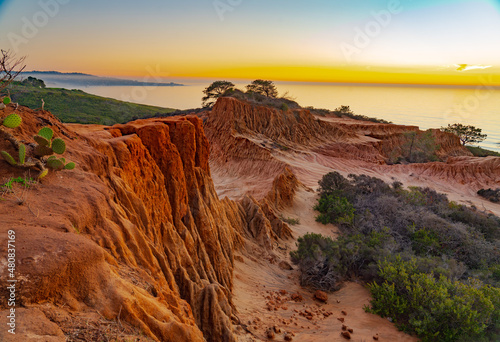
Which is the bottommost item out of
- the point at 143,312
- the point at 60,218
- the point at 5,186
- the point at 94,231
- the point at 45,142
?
the point at 143,312

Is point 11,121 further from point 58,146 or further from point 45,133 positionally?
point 58,146

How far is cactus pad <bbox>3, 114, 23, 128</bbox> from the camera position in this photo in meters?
4.93

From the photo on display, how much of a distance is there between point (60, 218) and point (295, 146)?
31.3 m

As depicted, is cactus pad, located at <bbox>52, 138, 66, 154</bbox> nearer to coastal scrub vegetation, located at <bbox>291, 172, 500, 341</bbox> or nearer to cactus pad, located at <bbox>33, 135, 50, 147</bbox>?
cactus pad, located at <bbox>33, 135, 50, 147</bbox>

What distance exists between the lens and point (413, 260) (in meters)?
10.1

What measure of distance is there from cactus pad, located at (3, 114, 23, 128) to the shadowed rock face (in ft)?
1.01

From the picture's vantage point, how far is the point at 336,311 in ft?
31.4

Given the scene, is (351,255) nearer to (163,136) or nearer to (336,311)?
(336,311)

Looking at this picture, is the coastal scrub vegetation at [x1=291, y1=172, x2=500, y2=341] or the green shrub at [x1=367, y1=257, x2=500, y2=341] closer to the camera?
the green shrub at [x1=367, y1=257, x2=500, y2=341]

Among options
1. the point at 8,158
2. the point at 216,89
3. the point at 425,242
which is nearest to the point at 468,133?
the point at 216,89

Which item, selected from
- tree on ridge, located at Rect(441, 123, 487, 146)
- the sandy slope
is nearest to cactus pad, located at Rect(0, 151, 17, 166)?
the sandy slope

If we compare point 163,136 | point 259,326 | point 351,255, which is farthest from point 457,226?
point 163,136

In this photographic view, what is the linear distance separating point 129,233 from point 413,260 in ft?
31.9

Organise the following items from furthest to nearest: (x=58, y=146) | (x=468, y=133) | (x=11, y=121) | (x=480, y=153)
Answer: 1. (x=468, y=133)
2. (x=480, y=153)
3. (x=58, y=146)
4. (x=11, y=121)
